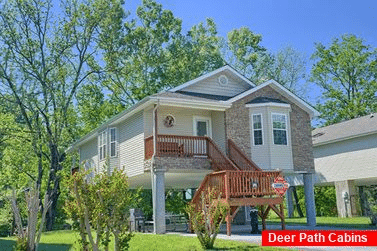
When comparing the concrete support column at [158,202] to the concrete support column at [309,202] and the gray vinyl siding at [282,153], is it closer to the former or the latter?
the gray vinyl siding at [282,153]

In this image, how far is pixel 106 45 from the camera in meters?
34.4

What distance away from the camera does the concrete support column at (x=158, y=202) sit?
17062 mm

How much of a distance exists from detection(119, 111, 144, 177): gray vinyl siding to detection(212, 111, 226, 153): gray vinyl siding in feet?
11.4

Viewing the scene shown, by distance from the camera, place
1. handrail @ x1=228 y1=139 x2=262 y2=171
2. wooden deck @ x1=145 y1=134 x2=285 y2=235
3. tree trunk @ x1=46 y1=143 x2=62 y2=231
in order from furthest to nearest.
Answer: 1. tree trunk @ x1=46 y1=143 x2=62 y2=231
2. handrail @ x1=228 y1=139 x2=262 y2=171
3. wooden deck @ x1=145 y1=134 x2=285 y2=235

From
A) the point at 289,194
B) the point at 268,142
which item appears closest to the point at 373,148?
the point at 289,194

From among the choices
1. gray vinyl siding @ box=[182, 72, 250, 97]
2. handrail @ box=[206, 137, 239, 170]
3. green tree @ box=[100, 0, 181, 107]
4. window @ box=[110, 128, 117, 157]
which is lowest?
handrail @ box=[206, 137, 239, 170]

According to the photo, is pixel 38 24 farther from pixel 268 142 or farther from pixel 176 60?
pixel 268 142

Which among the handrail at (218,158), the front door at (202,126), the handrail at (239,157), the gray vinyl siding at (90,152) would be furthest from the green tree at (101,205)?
the gray vinyl siding at (90,152)

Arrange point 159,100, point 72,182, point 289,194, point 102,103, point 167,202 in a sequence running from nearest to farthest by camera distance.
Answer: point 72,182 < point 159,100 < point 167,202 < point 289,194 < point 102,103

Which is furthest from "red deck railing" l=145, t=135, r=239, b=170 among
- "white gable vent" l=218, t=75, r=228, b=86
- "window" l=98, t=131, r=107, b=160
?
"window" l=98, t=131, r=107, b=160

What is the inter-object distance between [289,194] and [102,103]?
53.2 feet

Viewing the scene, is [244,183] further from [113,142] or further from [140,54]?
[140,54]

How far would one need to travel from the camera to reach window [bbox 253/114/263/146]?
2034 cm

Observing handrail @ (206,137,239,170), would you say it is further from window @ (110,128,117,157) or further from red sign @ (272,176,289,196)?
window @ (110,128,117,157)
